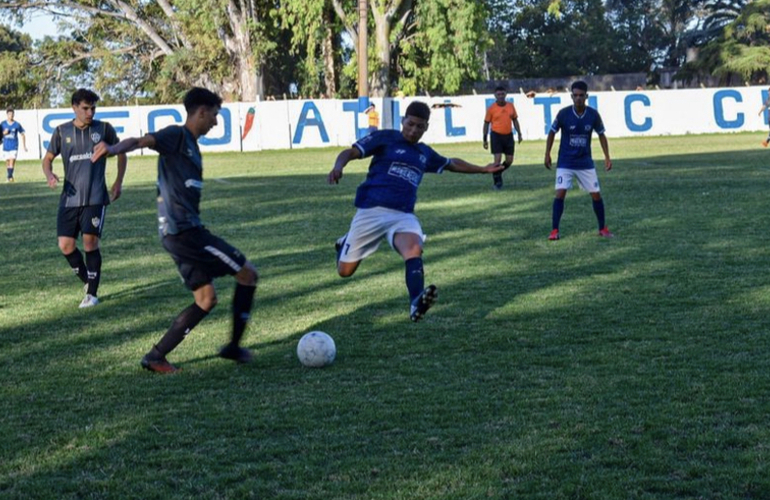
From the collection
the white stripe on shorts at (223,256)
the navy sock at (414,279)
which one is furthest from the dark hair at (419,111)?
the white stripe on shorts at (223,256)

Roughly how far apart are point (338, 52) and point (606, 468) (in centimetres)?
4484

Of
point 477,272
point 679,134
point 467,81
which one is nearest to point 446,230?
point 477,272

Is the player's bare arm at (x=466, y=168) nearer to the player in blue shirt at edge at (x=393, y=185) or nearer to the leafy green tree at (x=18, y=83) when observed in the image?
the player in blue shirt at edge at (x=393, y=185)

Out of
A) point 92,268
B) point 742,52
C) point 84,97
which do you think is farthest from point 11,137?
point 742,52

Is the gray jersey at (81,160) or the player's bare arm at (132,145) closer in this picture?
the player's bare arm at (132,145)

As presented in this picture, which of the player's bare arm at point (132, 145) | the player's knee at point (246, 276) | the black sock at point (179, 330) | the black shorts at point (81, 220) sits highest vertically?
the player's bare arm at point (132, 145)

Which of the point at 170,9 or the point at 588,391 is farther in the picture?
the point at 170,9

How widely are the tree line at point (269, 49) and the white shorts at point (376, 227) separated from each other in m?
36.2

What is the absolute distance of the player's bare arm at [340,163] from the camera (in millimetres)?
8164

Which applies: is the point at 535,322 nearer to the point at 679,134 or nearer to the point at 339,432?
the point at 339,432

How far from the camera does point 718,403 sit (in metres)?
6.09

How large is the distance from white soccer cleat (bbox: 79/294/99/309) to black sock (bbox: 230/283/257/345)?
117 inches

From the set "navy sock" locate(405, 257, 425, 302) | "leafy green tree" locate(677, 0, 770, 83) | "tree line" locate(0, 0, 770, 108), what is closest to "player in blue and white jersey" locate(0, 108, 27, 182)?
"tree line" locate(0, 0, 770, 108)

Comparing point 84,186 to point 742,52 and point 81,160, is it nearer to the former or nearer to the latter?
point 81,160
